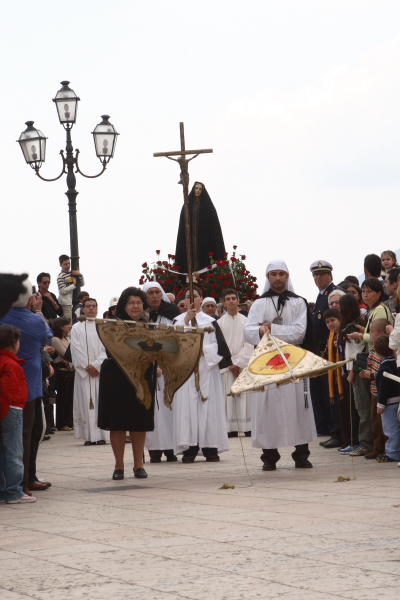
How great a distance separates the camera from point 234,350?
16.0 meters

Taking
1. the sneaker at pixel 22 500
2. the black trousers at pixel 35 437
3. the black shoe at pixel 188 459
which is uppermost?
the black trousers at pixel 35 437

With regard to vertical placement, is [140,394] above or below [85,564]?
above

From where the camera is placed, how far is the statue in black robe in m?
17.6

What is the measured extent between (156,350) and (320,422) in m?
4.90

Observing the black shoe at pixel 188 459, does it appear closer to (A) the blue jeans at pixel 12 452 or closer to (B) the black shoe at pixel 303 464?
(B) the black shoe at pixel 303 464

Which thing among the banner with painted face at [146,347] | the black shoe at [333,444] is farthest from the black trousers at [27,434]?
the black shoe at [333,444]

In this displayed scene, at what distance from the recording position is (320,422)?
1447 cm

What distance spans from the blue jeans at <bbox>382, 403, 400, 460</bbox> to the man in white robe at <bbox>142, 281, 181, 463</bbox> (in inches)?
107

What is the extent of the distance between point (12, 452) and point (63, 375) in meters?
9.43

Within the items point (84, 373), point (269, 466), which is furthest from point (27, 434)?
point (84, 373)

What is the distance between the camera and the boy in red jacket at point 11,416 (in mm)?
8844

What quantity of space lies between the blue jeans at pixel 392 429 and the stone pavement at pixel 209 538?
0.34 metres

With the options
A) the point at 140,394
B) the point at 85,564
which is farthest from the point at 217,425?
the point at 85,564

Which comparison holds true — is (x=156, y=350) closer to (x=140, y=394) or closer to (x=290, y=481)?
(x=140, y=394)
